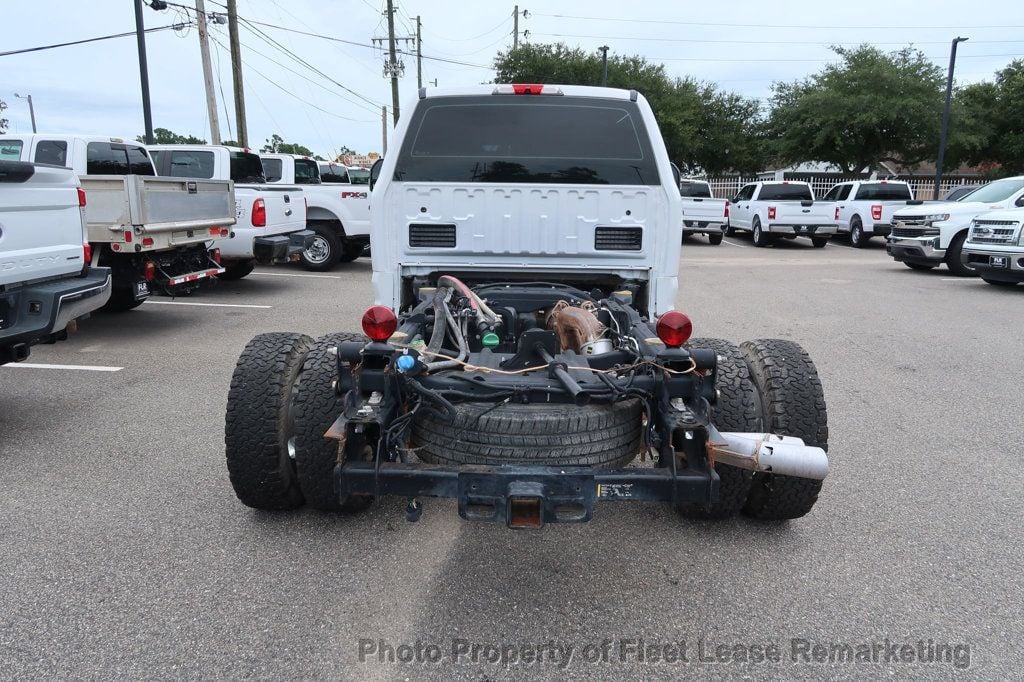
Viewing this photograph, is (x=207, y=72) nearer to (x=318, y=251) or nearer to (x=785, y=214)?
(x=318, y=251)

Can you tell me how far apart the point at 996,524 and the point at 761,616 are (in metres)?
1.65

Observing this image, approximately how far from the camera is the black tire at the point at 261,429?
3.41 m

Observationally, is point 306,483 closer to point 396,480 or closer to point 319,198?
point 396,480

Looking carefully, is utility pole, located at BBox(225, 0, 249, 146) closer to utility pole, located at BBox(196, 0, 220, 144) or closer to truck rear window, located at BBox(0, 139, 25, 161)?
utility pole, located at BBox(196, 0, 220, 144)

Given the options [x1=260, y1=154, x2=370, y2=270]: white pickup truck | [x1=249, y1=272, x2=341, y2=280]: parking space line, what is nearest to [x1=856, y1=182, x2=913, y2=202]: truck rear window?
[x1=260, y1=154, x2=370, y2=270]: white pickup truck

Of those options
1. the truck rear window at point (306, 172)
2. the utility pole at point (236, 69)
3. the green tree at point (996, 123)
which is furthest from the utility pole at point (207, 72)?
the green tree at point (996, 123)

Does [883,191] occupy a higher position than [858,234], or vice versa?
[883,191]

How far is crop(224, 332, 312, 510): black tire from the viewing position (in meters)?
3.41

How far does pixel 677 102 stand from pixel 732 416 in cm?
3420

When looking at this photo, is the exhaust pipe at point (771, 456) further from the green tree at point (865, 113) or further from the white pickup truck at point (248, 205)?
the green tree at point (865, 113)

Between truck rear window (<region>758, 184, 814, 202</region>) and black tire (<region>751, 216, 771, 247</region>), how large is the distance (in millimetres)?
836

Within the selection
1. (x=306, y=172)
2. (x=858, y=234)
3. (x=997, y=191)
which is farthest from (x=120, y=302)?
(x=858, y=234)

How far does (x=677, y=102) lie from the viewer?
34.7m

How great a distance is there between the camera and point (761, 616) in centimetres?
293
